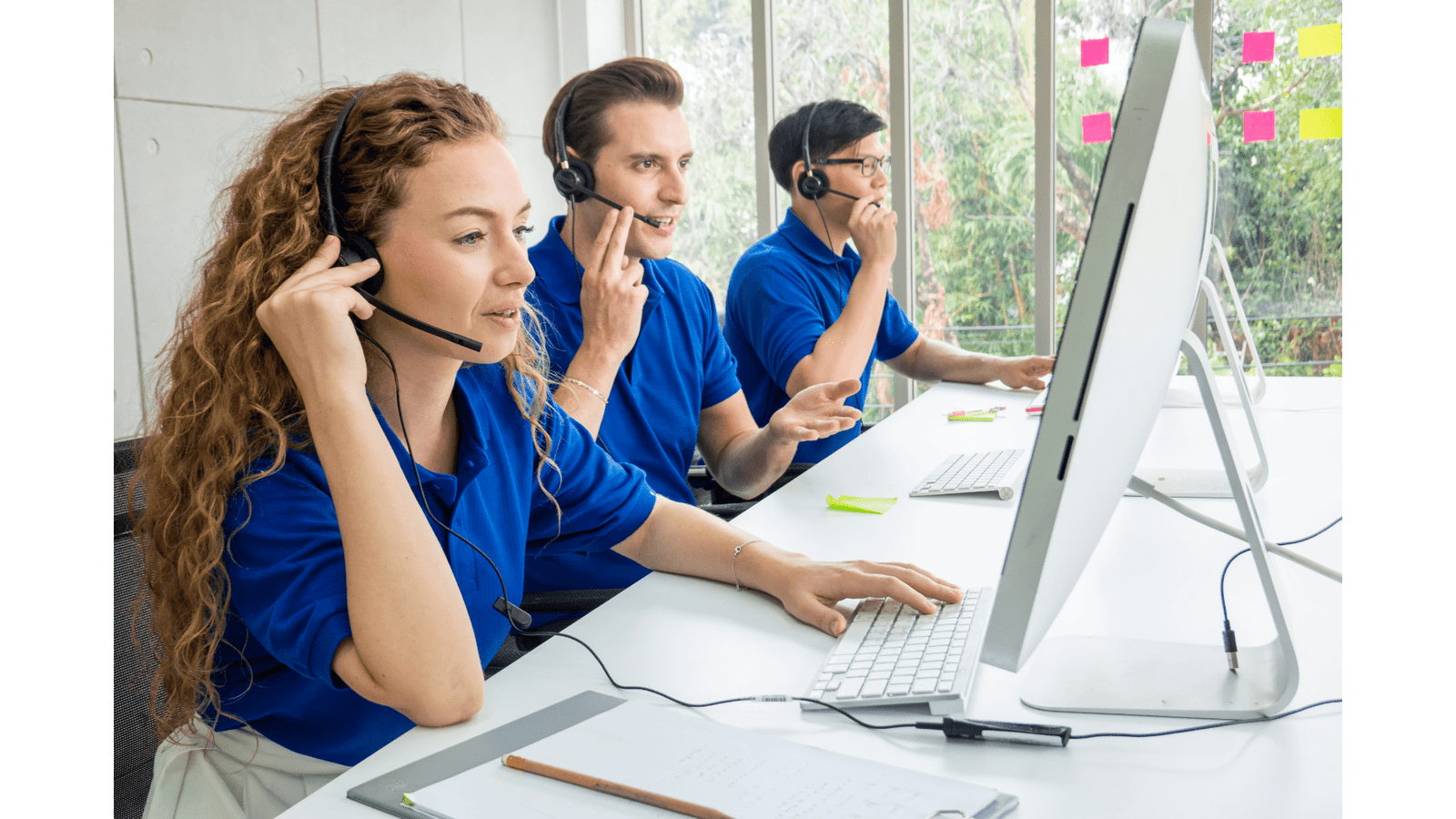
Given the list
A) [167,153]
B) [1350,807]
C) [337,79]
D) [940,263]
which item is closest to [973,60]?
[940,263]

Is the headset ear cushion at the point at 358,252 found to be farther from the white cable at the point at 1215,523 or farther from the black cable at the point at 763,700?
the white cable at the point at 1215,523

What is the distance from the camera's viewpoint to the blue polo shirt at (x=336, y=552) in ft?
2.64

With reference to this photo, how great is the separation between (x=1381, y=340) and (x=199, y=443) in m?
0.91

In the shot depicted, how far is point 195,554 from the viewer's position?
0.83m

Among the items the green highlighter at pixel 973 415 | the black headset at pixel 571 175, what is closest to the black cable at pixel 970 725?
the black headset at pixel 571 175

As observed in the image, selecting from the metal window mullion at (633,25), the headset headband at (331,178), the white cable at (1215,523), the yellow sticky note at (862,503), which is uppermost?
the metal window mullion at (633,25)

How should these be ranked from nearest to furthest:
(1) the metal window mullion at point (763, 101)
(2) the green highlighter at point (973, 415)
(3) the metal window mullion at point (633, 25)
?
(2) the green highlighter at point (973, 415) < (1) the metal window mullion at point (763, 101) < (3) the metal window mullion at point (633, 25)

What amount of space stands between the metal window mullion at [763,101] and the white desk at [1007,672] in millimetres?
2160

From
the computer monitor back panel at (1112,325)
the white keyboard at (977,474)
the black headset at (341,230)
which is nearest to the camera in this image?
the computer monitor back panel at (1112,325)

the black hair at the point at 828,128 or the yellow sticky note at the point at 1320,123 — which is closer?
the black hair at the point at 828,128

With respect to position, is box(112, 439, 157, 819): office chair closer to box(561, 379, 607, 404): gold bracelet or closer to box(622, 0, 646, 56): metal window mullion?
box(561, 379, 607, 404): gold bracelet

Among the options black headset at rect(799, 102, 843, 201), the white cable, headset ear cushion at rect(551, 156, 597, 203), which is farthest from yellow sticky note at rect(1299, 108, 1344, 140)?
the white cable

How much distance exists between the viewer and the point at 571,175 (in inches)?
65.3

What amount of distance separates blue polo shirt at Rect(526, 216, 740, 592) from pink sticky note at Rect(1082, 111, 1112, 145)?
1982 mm
